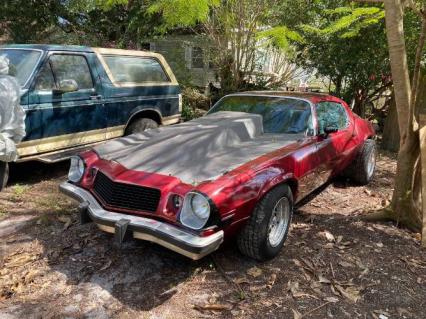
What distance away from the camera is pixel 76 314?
120 inches

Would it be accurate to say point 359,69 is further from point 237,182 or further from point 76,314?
point 76,314

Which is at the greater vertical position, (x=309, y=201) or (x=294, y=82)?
(x=294, y=82)

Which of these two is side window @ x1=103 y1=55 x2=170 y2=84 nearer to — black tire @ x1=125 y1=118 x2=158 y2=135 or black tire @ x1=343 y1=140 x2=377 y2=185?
black tire @ x1=125 y1=118 x2=158 y2=135

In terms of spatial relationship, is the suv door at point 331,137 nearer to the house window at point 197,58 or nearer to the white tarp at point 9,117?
the white tarp at point 9,117

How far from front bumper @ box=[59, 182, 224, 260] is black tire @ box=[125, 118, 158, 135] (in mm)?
3526

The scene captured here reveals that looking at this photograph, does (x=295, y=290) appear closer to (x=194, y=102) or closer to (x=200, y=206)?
(x=200, y=206)

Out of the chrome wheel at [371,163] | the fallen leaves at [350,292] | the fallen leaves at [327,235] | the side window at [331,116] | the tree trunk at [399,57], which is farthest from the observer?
the chrome wheel at [371,163]

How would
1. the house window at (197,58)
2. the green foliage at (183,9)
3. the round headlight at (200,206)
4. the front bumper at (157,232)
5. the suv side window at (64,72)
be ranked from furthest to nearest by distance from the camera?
the house window at (197,58) < the green foliage at (183,9) < the suv side window at (64,72) < the round headlight at (200,206) < the front bumper at (157,232)

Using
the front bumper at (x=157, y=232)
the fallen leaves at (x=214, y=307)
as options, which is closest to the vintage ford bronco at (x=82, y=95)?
the front bumper at (x=157, y=232)

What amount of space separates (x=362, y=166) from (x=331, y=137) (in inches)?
52.0

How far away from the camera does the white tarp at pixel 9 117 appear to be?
16.5 feet

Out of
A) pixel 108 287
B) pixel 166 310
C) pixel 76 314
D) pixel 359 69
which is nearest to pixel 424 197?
pixel 166 310

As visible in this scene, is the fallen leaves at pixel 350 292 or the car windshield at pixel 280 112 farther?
the car windshield at pixel 280 112

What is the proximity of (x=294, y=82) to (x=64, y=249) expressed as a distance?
11.7 m
